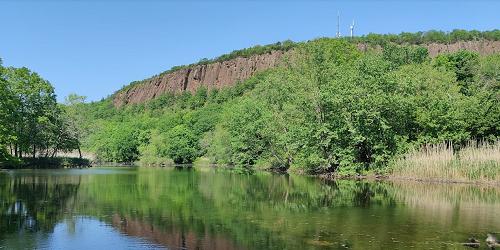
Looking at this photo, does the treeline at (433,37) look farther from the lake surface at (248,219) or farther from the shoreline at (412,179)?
the lake surface at (248,219)

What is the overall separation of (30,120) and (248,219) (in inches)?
2342

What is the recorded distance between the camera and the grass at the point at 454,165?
31.4 metres

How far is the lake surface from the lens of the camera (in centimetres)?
1343

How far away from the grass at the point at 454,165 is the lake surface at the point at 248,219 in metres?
4.37

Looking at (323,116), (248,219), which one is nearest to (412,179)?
(323,116)

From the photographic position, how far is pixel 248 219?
684 inches

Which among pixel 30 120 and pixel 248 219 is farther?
pixel 30 120

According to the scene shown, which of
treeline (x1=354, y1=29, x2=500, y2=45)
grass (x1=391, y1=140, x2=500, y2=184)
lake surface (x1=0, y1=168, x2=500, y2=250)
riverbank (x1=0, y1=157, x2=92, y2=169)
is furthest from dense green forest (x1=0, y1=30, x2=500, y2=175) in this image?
treeline (x1=354, y1=29, x2=500, y2=45)

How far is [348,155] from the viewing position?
4150cm

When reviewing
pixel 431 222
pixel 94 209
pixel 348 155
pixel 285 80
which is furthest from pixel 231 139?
pixel 431 222

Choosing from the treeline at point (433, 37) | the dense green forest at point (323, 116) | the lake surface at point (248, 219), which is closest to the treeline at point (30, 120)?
the dense green forest at point (323, 116)

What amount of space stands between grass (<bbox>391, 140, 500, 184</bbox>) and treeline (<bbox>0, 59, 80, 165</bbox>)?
43816 mm

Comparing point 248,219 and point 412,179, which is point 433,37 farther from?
point 248,219

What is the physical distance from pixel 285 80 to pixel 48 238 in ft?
161
